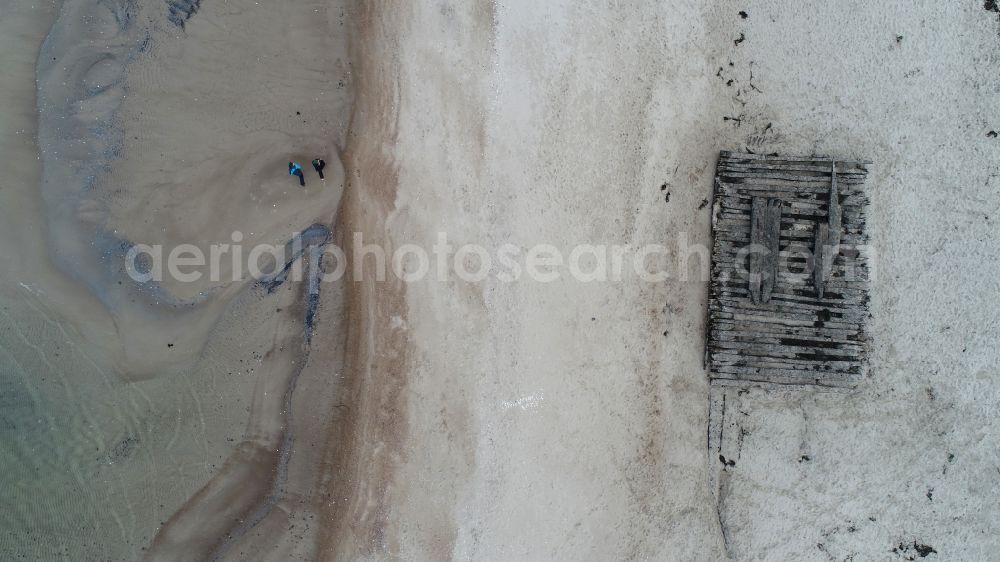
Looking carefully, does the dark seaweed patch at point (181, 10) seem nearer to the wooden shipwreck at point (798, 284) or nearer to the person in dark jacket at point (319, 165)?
the person in dark jacket at point (319, 165)

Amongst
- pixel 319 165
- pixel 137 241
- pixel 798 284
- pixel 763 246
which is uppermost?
pixel 319 165

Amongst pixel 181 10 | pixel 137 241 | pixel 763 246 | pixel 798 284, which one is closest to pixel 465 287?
pixel 763 246

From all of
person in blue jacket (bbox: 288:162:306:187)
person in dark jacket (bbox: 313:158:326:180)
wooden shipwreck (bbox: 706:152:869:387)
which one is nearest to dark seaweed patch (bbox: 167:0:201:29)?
person in blue jacket (bbox: 288:162:306:187)

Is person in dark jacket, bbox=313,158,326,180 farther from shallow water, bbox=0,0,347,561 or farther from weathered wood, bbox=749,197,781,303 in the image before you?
weathered wood, bbox=749,197,781,303

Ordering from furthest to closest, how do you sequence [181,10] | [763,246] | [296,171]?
[181,10]
[296,171]
[763,246]

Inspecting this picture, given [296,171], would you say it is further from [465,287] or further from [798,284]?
[798,284]

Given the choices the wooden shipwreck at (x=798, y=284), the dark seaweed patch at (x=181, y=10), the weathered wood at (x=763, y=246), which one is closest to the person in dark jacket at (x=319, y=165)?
the dark seaweed patch at (x=181, y=10)

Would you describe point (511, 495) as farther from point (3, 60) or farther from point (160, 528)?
point (3, 60)
